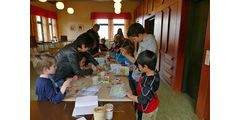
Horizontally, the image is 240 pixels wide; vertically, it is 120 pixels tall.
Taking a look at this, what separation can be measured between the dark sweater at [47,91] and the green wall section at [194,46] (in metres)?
2.48

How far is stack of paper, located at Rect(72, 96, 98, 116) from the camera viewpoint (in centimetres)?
109

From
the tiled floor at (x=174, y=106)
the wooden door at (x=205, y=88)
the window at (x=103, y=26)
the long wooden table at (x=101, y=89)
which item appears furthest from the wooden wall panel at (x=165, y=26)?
the window at (x=103, y=26)

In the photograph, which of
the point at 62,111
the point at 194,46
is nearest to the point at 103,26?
the point at 194,46

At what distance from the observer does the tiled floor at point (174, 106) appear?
2162 mm

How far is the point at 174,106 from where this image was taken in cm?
246

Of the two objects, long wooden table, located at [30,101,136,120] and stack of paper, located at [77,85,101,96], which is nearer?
long wooden table, located at [30,101,136,120]

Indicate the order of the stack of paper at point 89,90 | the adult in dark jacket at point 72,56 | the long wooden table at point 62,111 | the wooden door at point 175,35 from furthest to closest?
the wooden door at point 175,35
the adult in dark jacket at point 72,56
the stack of paper at point 89,90
the long wooden table at point 62,111

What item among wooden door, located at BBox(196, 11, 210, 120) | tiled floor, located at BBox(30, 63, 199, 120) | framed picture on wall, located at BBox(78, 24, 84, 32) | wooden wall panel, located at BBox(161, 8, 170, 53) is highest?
framed picture on wall, located at BBox(78, 24, 84, 32)

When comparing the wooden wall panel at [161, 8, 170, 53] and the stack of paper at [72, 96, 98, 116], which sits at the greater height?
the wooden wall panel at [161, 8, 170, 53]

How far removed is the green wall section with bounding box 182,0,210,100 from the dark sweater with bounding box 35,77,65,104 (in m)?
2.48

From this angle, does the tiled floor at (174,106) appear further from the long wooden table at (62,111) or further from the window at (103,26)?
the window at (103,26)

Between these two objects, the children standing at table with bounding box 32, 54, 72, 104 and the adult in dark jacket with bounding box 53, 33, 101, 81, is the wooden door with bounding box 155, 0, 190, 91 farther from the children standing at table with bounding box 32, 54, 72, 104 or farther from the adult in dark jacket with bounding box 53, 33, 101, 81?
the children standing at table with bounding box 32, 54, 72, 104

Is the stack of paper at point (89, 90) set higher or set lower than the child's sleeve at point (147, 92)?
lower

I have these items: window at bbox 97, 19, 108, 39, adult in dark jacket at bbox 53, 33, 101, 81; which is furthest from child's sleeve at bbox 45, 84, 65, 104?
window at bbox 97, 19, 108, 39
